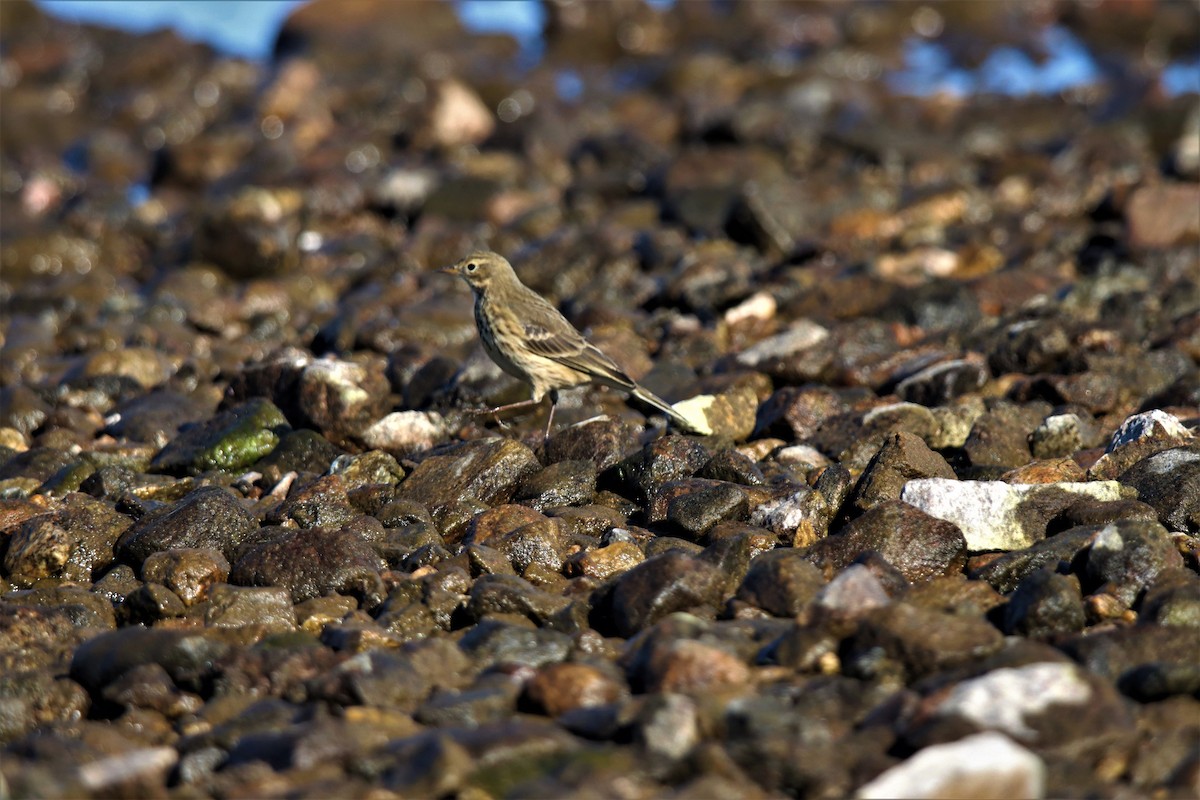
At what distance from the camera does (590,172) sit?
18672mm

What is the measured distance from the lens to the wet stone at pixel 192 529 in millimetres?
7336

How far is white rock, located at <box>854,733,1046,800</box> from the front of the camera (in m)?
4.40

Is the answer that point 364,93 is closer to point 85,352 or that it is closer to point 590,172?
point 590,172

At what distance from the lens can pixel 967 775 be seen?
14.4 feet

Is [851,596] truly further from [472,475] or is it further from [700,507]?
[472,475]

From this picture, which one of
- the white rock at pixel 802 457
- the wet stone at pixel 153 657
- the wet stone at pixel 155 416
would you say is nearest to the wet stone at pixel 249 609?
the wet stone at pixel 153 657

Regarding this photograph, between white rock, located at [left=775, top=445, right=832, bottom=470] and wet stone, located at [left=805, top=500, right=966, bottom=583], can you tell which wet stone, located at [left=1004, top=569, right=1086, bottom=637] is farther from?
white rock, located at [left=775, top=445, right=832, bottom=470]

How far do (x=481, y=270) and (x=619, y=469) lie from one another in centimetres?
288

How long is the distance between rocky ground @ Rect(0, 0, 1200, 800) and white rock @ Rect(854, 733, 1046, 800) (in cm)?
1

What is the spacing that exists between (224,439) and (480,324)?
6.40ft

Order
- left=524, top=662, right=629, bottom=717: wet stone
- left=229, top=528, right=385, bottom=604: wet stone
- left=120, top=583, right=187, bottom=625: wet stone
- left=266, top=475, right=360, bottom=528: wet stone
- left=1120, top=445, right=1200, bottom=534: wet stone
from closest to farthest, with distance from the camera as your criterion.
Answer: left=524, top=662, right=629, bottom=717: wet stone, left=120, top=583, right=187, bottom=625: wet stone, left=229, top=528, right=385, bottom=604: wet stone, left=1120, top=445, right=1200, bottom=534: wet stone, left=266, top=475, right=360, bottom=528: wet stone

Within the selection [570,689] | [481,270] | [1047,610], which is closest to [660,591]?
[570,689]

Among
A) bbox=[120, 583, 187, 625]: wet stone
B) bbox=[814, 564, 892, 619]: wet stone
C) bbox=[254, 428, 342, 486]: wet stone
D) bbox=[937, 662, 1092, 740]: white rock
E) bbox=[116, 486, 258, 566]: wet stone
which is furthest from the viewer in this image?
bbox=[254, 428, 342, 486]: wet stone

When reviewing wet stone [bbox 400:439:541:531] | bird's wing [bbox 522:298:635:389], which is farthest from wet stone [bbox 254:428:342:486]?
bird's wing [bbox 522:298:635:389]
